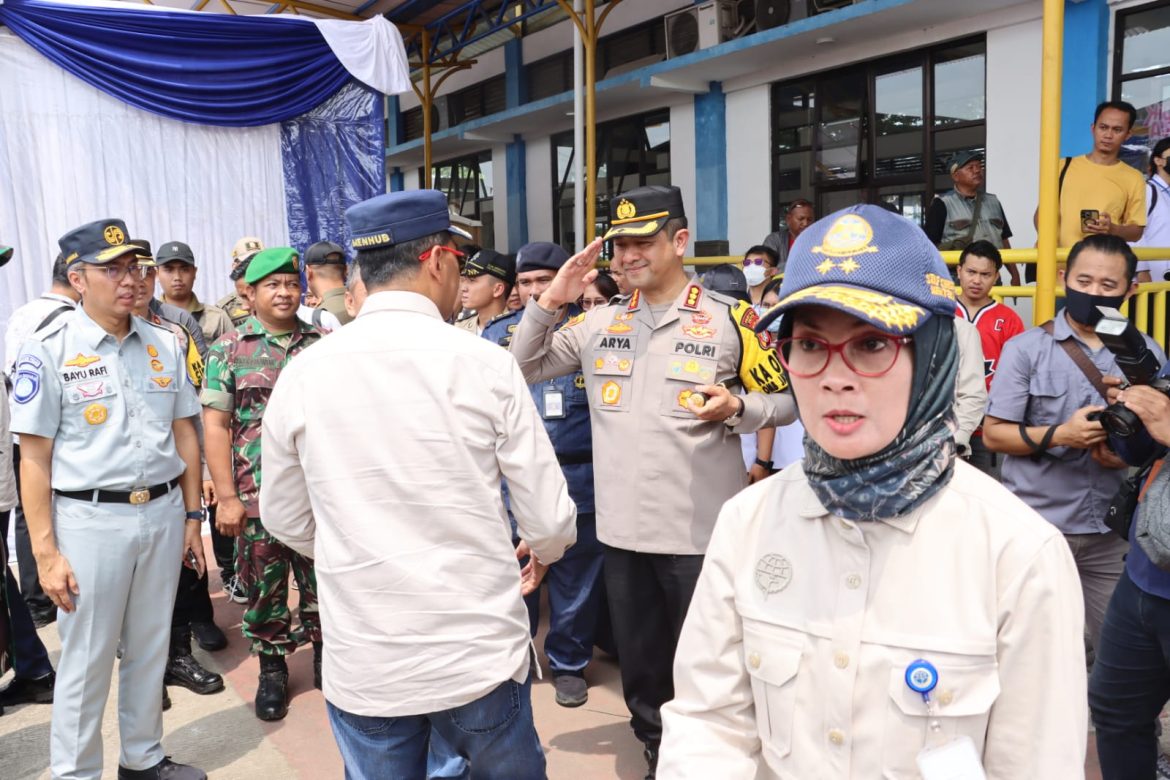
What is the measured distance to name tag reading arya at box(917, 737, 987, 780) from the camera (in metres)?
1.10

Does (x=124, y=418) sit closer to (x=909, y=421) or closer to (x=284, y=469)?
(x=284, y=469)

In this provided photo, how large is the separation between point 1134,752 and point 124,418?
331cm

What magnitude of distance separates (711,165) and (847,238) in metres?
9.88

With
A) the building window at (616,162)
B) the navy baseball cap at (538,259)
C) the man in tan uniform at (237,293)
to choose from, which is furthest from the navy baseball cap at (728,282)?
the building window at (616,162)

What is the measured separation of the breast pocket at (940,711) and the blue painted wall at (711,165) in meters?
9.81

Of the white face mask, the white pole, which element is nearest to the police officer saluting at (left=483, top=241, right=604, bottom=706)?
the white face mask

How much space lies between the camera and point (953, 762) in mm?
1104

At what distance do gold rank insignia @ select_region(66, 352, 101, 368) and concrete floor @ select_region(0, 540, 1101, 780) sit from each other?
160 centimetres

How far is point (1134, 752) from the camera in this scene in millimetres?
2479

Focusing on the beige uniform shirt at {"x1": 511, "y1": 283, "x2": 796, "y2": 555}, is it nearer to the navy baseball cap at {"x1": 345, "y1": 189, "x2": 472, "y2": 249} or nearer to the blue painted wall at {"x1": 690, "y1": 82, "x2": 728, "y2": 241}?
the navy baseball cap at {"x1": 345, "y1": 189, "x2": 472, "y2": 249}

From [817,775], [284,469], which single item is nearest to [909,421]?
[817,775]

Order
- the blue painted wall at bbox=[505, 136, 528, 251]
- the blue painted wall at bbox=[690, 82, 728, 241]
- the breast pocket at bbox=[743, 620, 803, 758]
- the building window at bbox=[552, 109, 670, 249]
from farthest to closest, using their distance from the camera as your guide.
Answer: the blue painted wall at bbox=[505, 136, 528, 251] → the building window at bbox=[552, 109, 670, 249] → the blue painted wall at bbox=[690, 82, 728, 241] → the breast pocket at bbox=[743, 620, 803, 758]

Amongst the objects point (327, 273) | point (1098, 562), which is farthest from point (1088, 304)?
point (327, 273)

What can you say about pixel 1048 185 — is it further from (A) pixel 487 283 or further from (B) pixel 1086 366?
(A) pixel 487 283
